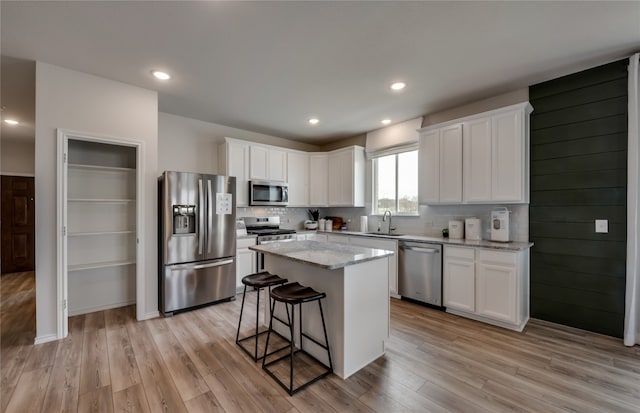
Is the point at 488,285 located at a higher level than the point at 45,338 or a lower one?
higher

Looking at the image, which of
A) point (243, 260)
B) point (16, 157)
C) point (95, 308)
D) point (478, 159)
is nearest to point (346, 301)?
point (243, 260)

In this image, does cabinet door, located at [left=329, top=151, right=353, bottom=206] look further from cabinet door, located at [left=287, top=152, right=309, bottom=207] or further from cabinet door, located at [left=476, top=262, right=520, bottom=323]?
cabinet door, located at [left=476, top=262, right=520, bottom=323]

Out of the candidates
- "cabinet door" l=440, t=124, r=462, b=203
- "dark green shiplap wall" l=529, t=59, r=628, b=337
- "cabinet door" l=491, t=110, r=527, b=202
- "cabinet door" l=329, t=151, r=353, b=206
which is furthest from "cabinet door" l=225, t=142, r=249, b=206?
"dark green shiplap wall" l=529, t=59, r=628, b=337

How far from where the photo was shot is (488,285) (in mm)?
3043

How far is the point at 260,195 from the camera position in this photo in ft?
15.4

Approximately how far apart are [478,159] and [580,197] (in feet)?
3.49

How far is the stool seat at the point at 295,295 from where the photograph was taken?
196 cm

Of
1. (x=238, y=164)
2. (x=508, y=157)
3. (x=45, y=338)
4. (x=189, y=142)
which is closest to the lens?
(x=45, y=338)

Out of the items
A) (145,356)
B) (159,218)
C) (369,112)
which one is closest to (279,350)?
(145,356)

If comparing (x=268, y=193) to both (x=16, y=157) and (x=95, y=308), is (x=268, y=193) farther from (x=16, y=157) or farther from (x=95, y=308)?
(x=16, y=157)

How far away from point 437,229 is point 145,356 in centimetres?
387

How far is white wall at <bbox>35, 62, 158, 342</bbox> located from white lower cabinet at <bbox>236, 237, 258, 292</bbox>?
1105 mm

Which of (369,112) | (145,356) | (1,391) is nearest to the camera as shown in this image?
(1,391)

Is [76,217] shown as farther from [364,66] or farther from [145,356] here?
[364,66]
